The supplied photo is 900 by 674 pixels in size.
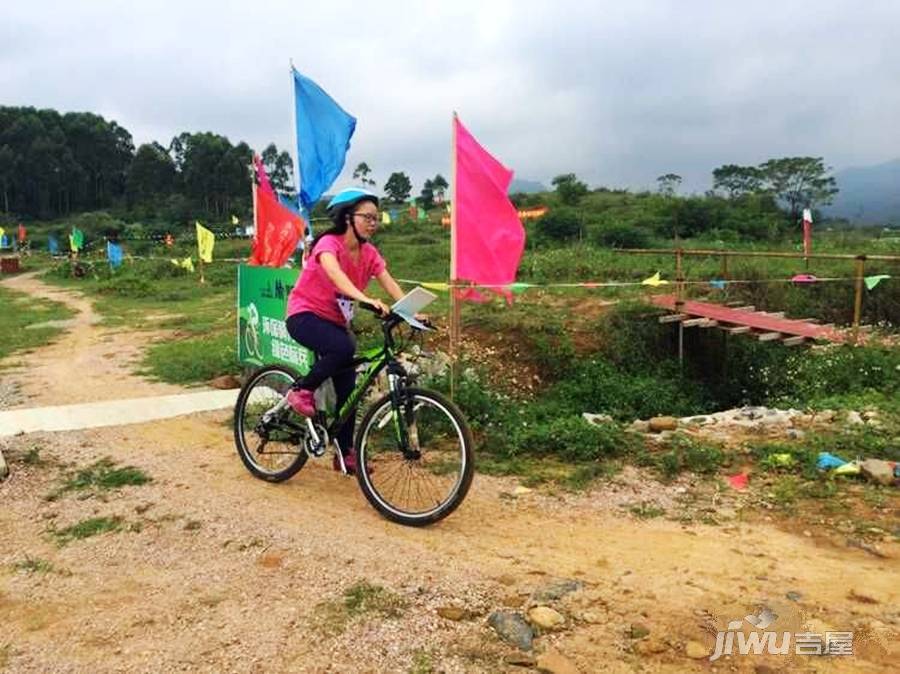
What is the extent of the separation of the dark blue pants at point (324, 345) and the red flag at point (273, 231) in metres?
2.65

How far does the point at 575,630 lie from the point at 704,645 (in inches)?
18.7

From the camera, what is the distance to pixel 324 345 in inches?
160

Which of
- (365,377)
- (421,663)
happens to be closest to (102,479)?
(365,377)

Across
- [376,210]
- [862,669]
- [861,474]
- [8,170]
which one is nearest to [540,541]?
[862,669]

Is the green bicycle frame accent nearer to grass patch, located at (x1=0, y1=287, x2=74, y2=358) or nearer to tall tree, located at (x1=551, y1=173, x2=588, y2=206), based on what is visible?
grass patch, located at (x1=0, y1=287, x2=74, y2=358)

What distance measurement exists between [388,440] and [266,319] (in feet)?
9.68

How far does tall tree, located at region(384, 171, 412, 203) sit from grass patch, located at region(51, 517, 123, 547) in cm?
6596

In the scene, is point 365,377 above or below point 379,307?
below

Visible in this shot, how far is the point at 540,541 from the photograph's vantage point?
3.59 m

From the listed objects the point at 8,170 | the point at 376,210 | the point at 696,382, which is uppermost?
the point at 8,170

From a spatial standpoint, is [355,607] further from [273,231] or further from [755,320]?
[755,320]

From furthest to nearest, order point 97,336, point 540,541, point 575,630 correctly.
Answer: point 97,336
point 540,541
point 575,630

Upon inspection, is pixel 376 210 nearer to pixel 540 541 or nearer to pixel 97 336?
pixel 540 541

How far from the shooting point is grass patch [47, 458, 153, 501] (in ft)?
14.7
